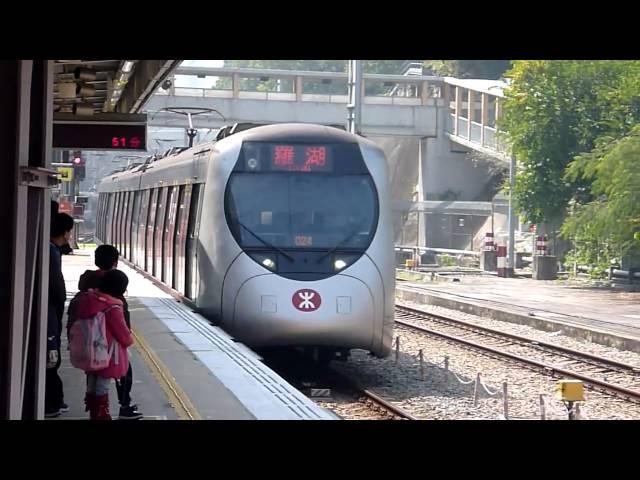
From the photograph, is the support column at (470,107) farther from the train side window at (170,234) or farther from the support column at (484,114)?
the train side window at (170,234)

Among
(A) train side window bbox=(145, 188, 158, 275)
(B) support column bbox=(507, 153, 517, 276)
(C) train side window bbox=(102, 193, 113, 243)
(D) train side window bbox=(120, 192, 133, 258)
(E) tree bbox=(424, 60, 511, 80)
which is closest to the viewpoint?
(A) train side window bbox=(145, 188, 158, 275)

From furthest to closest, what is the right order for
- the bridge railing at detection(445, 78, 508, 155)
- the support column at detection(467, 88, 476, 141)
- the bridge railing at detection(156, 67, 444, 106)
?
the support column at detection(467, 88, 476, 141) → the bridge railing at detection(445, 78, 508, 155) → the bridge railing at detection(156, 67, 444, 106)

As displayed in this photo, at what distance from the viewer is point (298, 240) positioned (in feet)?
38.5

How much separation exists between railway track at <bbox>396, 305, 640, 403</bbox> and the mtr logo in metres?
3.62

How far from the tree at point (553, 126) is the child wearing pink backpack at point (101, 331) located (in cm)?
2438

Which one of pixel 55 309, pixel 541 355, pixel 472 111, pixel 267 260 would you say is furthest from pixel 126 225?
pixel 472 111

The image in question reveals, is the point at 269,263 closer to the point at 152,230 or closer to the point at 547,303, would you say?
the point at 152,230

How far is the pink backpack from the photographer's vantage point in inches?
264

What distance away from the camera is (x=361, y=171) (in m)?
12.0

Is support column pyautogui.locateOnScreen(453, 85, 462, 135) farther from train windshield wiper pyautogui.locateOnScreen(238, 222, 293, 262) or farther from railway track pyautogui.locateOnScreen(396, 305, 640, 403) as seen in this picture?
train windshield wiper pyautogui.locateOnScreen(238, 222, 293, 262)

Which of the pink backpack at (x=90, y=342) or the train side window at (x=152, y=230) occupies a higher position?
the train side window at (x=152, y=230)

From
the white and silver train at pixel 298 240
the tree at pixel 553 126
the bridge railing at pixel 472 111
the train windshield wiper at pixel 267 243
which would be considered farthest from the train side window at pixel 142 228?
the bridge railing at pixel 472 111

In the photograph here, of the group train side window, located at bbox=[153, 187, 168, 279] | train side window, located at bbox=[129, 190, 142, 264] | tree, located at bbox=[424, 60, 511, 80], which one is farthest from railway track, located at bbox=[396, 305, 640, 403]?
tree, located at bbox=[424, 60, 511, 80]

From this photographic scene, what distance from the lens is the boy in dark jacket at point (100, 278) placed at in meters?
7.37
